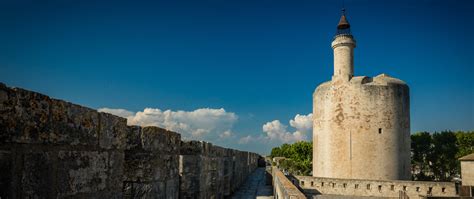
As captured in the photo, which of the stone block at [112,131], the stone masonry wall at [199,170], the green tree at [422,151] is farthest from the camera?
the green tree at [422,151]

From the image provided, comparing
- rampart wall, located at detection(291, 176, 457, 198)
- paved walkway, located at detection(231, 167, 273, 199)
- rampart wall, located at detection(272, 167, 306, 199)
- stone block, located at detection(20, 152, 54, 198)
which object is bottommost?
rampart wall, located at detection(291, 176, 457, 198)

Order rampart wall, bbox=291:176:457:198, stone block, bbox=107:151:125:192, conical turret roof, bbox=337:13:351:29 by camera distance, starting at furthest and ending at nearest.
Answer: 1. conical turret roof, bbox=337:13:351:29
2. rampart wall, bbox=291:176:457:198
3. stone block, bbox=107:151:125:192

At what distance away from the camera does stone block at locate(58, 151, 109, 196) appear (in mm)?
1924

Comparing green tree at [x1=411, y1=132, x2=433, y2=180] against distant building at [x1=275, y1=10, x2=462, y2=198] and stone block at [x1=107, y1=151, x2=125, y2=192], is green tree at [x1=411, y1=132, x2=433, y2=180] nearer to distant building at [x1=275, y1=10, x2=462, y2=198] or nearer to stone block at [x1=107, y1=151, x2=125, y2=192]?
distant building at [x1=275, y1=10, x2=462, y2=198]

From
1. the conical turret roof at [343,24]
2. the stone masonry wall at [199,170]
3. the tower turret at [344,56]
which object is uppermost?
the conical turret roof at [343,24]

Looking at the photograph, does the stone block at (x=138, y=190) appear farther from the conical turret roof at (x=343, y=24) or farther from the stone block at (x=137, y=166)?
the conical turret roof at (x=343, y=24)

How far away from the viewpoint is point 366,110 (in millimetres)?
26688

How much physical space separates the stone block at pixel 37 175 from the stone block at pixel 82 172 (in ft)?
0.30

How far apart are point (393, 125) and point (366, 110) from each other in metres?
2.27

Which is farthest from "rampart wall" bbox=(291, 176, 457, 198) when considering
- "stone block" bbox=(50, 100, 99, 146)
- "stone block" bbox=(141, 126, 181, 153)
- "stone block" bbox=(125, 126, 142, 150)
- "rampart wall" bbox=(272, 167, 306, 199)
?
"stone block" bbox=(50, 100, 99, 146)

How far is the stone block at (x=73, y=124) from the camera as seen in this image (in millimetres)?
1865

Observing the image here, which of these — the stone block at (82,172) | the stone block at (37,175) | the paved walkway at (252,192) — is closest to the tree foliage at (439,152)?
the paved walkway at (252,192)

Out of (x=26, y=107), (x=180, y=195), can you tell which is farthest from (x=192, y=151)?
(x=26, y=107)

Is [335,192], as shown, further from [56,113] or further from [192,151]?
[56,113]
